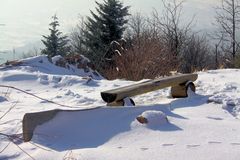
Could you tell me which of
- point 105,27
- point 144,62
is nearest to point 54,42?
point 105,27

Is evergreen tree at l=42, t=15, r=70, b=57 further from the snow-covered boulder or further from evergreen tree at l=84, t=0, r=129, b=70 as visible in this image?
the snow-covered boulder

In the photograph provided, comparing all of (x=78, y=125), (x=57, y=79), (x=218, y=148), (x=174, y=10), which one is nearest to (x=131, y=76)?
(x=57, y=79)

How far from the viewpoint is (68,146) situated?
132 inches

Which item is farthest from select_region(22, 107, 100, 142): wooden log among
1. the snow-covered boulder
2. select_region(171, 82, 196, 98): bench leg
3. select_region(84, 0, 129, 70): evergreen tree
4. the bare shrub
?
select_region(84, 0, 129, 70): evergreen tree

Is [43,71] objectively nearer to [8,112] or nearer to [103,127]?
[8,112]

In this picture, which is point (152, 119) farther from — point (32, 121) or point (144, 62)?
point (144, 62)

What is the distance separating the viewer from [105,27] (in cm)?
2880

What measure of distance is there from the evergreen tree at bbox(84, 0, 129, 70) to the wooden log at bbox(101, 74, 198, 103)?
22588mm

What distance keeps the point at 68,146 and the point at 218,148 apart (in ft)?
3.72

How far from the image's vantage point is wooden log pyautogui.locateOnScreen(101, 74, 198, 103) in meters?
4.63

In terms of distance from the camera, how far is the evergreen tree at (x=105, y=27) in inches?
1120

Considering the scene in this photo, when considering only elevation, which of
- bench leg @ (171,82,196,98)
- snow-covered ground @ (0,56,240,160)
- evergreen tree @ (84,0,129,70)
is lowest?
snow-covered ground @ (0,56,240,160)

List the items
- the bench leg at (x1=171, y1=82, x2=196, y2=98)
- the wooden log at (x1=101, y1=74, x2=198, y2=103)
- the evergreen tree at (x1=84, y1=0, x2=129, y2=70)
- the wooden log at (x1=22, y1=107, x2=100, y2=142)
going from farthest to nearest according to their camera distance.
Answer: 1. the evergreen tree at (x1=84, y1=0, x2=129, y2=70)
2. the bench leg at (x1=171, y1=82, x2=196, y2=98)
3. the wooden log at (x1=101, y1=74, x2=198, y2=103)
4. the wooden log at (x1=22, y1=107, x2=100, y2=142)

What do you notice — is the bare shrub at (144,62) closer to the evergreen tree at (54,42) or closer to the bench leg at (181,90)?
the bench leg at (181,90)
